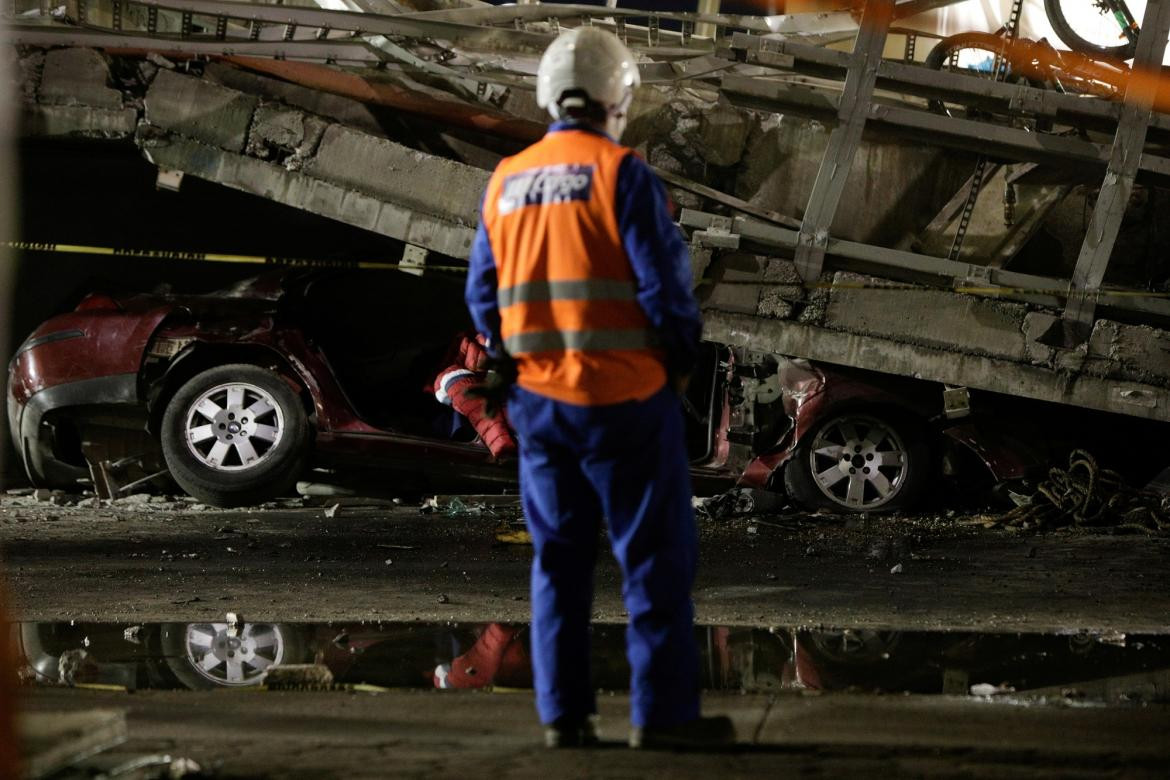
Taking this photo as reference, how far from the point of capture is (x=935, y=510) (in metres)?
8.07

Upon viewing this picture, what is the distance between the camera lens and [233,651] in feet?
15.7

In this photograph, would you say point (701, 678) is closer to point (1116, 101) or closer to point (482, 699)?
point (482, 699)

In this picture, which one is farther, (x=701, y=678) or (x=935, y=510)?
(x=935, y=510)

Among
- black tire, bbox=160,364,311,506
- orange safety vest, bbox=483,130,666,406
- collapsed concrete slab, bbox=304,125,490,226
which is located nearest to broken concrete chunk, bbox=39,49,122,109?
collapsed concrete slab, bbox=304,125,490,226

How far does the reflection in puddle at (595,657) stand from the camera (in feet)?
14.1

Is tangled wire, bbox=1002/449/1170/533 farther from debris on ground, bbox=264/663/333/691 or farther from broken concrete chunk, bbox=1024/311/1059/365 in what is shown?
debris on ground, bbox=264/663/333/691

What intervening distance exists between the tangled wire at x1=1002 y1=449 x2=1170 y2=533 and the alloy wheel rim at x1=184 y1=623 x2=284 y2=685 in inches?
170

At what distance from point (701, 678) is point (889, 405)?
3783mm

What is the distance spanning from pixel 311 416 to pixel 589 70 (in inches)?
194

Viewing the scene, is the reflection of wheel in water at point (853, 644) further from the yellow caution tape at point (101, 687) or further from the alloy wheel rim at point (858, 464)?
the alloy wheel rim at point (858, 464)

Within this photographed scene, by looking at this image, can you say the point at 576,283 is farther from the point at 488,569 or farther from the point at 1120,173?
the point at 1120,173

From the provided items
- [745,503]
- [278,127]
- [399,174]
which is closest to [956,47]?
[745,503]

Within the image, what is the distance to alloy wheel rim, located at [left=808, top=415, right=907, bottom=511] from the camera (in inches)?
307

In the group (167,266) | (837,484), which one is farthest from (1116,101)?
(167,266)
